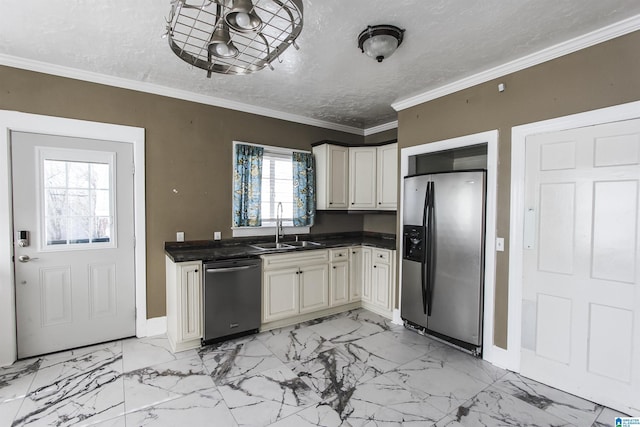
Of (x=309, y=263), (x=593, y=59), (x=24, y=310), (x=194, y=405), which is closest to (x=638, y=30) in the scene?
(x=593, y=59)

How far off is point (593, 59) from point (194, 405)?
3.82m

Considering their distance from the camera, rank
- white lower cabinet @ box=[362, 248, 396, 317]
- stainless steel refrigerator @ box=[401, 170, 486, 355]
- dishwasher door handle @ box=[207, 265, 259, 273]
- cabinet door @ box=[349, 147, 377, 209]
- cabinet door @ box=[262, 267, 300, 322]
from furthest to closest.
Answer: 1. cabinet door @ box=[349, 147, 377, 209]
2. white lower cabinet @ box=[362, 248, 396, 317]
3. cabinet door @ box=[262, 267, 300, 322]
4. dishwasher door handle @ box=[207, 265, 259, 273]
5. stainless steel refrigerator @ box=[401, 170, 486, 355]

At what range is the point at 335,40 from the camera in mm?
2309

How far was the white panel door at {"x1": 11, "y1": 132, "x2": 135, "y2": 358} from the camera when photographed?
271 cm

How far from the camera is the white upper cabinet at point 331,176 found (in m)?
4.28

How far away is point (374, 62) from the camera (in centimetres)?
267

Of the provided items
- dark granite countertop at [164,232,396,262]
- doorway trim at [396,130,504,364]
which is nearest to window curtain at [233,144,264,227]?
dark granite countertop at [164,232,396,262]

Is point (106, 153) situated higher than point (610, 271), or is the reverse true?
point (106, 153)

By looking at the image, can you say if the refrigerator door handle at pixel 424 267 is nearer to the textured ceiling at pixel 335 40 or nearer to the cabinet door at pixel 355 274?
the cabinet door at pixel 355 274

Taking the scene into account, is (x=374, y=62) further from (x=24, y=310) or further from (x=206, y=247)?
(x=24, y=310)

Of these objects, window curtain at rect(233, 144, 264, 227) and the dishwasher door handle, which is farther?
window curtain at rect(233, 144, 264, 227)

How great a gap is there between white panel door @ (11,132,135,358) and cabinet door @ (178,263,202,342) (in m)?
0.71

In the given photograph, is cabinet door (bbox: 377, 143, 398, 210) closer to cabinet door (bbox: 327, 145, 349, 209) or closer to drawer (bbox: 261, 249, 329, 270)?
cabinet door (bbox: 327, 145, 349, 209)

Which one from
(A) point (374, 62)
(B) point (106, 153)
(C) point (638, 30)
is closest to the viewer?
(C) point (638, 30)
